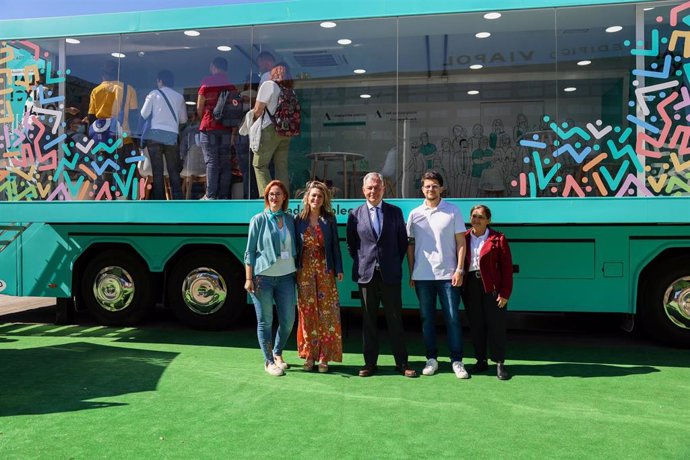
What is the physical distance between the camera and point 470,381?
496 centimetres

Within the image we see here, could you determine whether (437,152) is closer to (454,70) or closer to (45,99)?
(454,70)

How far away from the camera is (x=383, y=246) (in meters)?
5.10

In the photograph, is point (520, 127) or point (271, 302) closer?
point (271, 302)

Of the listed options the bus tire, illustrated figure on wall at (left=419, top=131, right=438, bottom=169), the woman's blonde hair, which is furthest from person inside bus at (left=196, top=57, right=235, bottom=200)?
the bus tire

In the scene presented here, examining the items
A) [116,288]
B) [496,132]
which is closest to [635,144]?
[496,132]

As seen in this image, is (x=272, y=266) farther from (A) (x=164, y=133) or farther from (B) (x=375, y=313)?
(A) (x=164, y=133)

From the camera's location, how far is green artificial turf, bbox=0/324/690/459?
Result: 11.3 ft

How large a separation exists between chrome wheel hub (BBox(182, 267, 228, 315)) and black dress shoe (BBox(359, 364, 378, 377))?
2439mm

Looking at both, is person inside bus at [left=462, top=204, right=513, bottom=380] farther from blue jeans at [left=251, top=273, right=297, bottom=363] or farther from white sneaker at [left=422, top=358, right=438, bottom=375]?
blue jeans at [left=251, top=273, right=297, bottom=363]

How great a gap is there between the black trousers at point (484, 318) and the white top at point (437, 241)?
0.27 m

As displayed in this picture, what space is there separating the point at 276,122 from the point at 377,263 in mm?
2153

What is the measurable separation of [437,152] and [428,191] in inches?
45.1

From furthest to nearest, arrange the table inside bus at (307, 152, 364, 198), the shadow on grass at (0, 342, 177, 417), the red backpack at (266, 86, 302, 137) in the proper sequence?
the red backpack at (266, 86, 302, 137) → the table inside bus at (307, 152, 364, 198) → the shadow on grass at (0, 342, 177, 417)

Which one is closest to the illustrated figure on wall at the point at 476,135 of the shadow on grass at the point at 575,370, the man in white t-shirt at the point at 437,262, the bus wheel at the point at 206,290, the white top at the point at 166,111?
the man in white t-shirt at the point at 437,262
